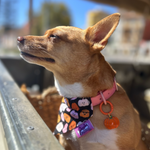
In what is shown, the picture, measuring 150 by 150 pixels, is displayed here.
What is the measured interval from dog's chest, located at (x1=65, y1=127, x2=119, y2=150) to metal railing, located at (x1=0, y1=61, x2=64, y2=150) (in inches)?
23.0

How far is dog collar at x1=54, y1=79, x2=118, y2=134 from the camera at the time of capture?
53.1 inches

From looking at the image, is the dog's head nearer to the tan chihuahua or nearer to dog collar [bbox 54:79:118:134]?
the tan chihuahua

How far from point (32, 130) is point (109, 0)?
2633 mm

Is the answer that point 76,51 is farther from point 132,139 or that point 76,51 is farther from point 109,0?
point 109,0

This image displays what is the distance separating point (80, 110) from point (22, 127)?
677mm

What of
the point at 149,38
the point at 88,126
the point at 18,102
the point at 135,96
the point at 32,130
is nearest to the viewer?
the point at 32,130

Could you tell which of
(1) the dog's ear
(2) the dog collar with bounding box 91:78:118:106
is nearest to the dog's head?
(1) the dog's ear

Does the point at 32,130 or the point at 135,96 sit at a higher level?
the point at 32,130

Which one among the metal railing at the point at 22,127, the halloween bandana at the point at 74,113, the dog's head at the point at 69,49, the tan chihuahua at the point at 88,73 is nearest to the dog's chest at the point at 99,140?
the tan chihuahua at the point at 88,73

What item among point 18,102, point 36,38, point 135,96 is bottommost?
point 135,96

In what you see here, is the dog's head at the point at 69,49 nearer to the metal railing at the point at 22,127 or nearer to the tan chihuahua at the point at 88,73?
the tan chihuahua at the point at 88,73

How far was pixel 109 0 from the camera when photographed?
2.82 metres

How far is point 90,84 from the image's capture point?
1.37 metres

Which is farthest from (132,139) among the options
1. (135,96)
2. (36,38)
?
(135,96)
